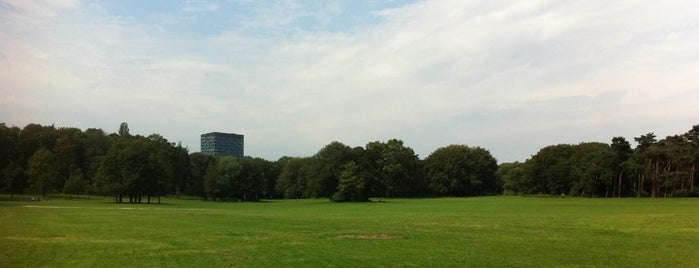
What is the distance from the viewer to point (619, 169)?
368ft

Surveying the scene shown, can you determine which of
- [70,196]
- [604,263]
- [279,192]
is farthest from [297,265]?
[279,192]

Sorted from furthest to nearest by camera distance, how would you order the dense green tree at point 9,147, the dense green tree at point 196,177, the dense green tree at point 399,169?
1. the dense green tree at point 196,177
2. the dense green tree at point 399,169
3. the dense green tree at point 9,147

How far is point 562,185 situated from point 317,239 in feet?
385

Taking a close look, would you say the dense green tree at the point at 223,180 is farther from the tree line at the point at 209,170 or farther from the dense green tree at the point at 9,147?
the dense green tree at the point at 9,147

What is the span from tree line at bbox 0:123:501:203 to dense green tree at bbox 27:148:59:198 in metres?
0.15

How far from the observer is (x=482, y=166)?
155500 millimetres

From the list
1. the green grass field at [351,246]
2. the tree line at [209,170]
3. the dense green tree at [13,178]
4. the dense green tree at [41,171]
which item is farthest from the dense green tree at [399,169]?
the green grass field at [351,246]

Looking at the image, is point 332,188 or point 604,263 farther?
point 332,188

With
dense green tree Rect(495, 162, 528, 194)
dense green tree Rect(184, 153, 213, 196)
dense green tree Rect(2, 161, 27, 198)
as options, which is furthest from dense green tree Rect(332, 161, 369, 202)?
dense green tree Rect(2, 161, 27, 198)

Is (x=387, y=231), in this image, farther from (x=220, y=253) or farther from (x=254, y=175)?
(x=254, y=175)

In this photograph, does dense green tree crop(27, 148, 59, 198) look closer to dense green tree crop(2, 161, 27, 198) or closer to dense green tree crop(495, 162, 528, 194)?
dense green tree crop(2, 161, 27, 198)

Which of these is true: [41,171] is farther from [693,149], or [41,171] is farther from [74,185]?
[693,149]

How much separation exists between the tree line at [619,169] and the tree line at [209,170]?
21595 millimetres

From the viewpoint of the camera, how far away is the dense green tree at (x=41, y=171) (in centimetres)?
9156
